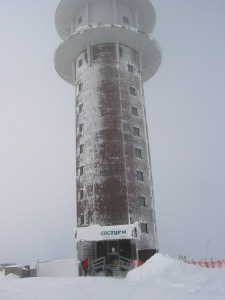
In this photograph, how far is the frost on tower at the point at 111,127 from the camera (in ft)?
117

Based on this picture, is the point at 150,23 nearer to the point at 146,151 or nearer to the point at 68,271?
the point at 146,151

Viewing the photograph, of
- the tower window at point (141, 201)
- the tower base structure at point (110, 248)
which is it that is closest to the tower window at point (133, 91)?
the tower window at point (141, 201)

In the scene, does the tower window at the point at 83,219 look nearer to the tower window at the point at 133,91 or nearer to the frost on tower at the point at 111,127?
the frost on tower at the point at 111,127

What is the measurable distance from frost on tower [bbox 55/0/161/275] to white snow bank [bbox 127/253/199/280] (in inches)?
316

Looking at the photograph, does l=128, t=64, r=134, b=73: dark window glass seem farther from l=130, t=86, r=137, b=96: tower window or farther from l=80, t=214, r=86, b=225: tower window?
l=80, t=214, r=86, b=225: tower window

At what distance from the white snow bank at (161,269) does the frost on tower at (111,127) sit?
8.02 meters

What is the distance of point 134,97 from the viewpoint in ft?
143

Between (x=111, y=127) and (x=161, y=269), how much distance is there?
70.5 ft

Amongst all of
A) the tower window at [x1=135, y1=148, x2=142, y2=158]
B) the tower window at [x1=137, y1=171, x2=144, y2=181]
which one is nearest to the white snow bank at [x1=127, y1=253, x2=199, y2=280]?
the tower window at [x1=137, y1=171, x2=144, y2=181]

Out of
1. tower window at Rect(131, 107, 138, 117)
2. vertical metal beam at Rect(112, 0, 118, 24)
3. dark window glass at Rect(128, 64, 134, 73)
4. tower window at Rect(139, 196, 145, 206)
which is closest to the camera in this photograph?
tower window at Rect(139, 196, 145, 206)

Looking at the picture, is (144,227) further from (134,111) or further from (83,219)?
(134,111)

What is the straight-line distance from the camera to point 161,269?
22734mm

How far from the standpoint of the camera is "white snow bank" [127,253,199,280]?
2230 centimetres

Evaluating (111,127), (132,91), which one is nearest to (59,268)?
(111,127)
